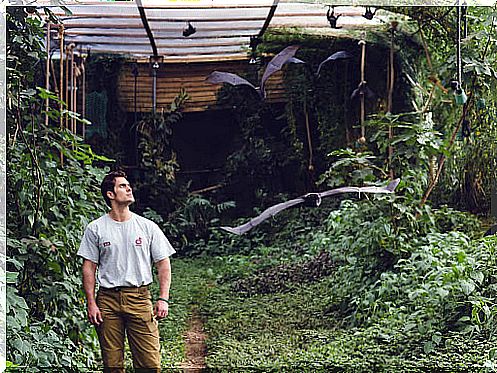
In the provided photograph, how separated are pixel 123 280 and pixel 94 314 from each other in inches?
8.5

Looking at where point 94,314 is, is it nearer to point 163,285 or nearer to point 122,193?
point 163,285

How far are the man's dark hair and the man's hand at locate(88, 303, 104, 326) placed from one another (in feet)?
1.69

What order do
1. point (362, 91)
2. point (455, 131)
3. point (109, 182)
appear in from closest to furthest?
point (109, 182) → point (362, 91) → point (455, 131)

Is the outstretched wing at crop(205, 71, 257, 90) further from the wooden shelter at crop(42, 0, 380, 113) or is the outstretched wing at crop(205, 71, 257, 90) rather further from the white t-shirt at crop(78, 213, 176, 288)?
the white t-shirt at crop(78, 213, 176, 288)

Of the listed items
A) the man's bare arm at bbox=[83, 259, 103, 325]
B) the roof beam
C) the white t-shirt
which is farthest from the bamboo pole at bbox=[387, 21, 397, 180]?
the man's bare arm at bbox=[83, 259, 103, 325]

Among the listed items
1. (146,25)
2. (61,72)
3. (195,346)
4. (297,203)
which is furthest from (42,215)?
(297,203)

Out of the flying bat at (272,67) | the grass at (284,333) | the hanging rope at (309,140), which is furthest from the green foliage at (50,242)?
the hanging rope at (309,140)

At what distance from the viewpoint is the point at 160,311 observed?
13.0ft

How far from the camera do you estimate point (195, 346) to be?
13.5 ft

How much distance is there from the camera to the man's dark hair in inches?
158

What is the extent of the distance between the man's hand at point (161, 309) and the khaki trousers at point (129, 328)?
1.1 inches

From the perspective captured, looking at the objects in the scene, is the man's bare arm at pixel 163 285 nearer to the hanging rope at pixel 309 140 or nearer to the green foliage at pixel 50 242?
the green foliage at pixel 50 242

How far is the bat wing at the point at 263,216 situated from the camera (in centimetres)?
419

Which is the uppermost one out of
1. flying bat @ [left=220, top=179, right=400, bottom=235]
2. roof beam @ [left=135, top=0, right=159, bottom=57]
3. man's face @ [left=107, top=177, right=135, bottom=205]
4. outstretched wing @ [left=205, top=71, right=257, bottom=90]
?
roof beam @ [left=135, top=0, right=159, bottom=57]
